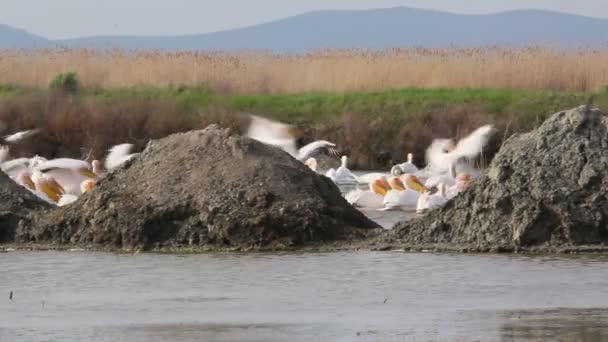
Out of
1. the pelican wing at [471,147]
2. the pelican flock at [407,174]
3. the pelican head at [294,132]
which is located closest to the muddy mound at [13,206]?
the pelican flock at [407,174]

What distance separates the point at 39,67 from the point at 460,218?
2312 cm

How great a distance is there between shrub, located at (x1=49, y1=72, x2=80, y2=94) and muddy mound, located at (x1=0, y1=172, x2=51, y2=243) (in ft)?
56.3

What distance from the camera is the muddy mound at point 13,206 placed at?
14.9 m

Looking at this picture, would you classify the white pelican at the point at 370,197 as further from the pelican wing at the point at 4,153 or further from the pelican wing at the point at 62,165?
the pelican wing at the point at 4,153

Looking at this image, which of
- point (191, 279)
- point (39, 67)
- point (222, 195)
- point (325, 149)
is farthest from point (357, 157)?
point (191, 279)

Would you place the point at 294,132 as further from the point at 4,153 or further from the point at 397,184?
the point at 397,184

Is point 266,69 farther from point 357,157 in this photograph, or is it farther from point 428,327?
point 428,327

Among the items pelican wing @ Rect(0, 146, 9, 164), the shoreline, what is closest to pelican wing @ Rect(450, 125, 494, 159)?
pelican wing @ Rect(0, 146, 9, 164)

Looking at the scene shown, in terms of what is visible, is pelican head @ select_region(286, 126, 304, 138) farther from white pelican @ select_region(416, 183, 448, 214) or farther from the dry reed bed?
white pelican @ select_region(416, 183, 448, 214)

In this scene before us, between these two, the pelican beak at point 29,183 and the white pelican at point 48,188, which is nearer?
the white pelican at point 48,188

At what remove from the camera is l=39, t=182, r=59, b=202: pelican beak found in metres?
19.0

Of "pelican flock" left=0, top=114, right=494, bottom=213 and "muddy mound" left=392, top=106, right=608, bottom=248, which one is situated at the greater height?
"muddy mound" left=392, top=106, right=608, bottom=248

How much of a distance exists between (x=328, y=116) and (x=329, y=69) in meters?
3.29

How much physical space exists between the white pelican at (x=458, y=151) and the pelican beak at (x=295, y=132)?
2.99m
